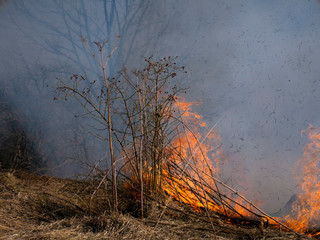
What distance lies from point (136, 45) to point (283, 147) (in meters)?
2.66

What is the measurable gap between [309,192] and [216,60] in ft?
6.41

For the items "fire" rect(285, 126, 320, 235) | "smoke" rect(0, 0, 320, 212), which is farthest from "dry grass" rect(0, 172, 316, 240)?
"smoke" rect(0, 0, 320, 212)

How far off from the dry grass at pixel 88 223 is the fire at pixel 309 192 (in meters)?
1.09

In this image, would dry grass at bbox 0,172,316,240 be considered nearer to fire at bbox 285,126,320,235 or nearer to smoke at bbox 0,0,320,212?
fire at bbox 285,126,320,235

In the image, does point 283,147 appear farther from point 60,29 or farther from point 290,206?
point 60,29

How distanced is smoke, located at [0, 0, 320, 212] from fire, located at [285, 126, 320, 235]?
101 millimetres

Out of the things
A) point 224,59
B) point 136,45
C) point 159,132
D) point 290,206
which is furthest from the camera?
point 136,45

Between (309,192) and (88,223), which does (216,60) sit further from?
(88,223)

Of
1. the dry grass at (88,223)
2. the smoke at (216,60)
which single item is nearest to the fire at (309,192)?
the smoke at (216,60)

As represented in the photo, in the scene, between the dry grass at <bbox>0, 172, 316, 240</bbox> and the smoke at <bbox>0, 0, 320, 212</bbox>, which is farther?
the smoke at <bbox>0, 0, 320, 212</bbox>

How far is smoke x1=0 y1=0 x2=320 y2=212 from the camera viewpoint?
3773 mm

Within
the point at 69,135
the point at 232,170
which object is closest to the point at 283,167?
the point at 232,170

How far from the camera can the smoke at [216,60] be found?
3.77 metres

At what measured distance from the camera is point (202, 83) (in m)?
4.27
